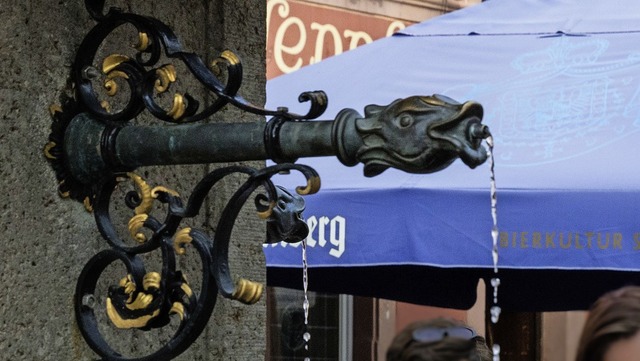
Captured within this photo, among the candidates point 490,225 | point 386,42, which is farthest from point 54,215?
point 386,42

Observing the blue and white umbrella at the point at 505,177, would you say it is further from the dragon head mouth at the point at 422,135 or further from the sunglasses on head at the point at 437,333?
the dragon head mouth at the point at 422,135

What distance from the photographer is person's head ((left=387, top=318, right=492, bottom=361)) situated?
6.75ft

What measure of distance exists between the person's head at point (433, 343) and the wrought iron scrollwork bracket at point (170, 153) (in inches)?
9.9

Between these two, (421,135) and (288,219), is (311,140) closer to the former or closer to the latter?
(421,135)

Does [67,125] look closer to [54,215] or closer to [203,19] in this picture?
[54,215]

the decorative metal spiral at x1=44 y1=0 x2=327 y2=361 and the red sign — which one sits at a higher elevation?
the red sign

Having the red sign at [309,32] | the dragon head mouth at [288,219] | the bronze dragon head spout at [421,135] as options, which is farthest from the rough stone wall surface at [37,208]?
the red sign at [309,32]

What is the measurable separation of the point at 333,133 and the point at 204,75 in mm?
327

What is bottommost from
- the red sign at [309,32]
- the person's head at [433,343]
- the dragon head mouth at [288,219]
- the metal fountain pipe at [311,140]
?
the person's head at [433,343]

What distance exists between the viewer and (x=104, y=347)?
2.17 m

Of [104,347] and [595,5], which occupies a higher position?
[595,5]

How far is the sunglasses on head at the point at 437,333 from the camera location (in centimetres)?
210

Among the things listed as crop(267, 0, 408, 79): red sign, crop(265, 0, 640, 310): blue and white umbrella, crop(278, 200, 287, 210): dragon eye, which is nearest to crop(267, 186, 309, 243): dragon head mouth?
crop(278, 200, 287, 210): dragon eye

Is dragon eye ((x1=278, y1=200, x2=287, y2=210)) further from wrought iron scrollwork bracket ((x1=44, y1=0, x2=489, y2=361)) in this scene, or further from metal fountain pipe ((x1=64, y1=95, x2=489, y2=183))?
metal fountain pipe ((x1=64, y1=95, x2=489, y2=183))
